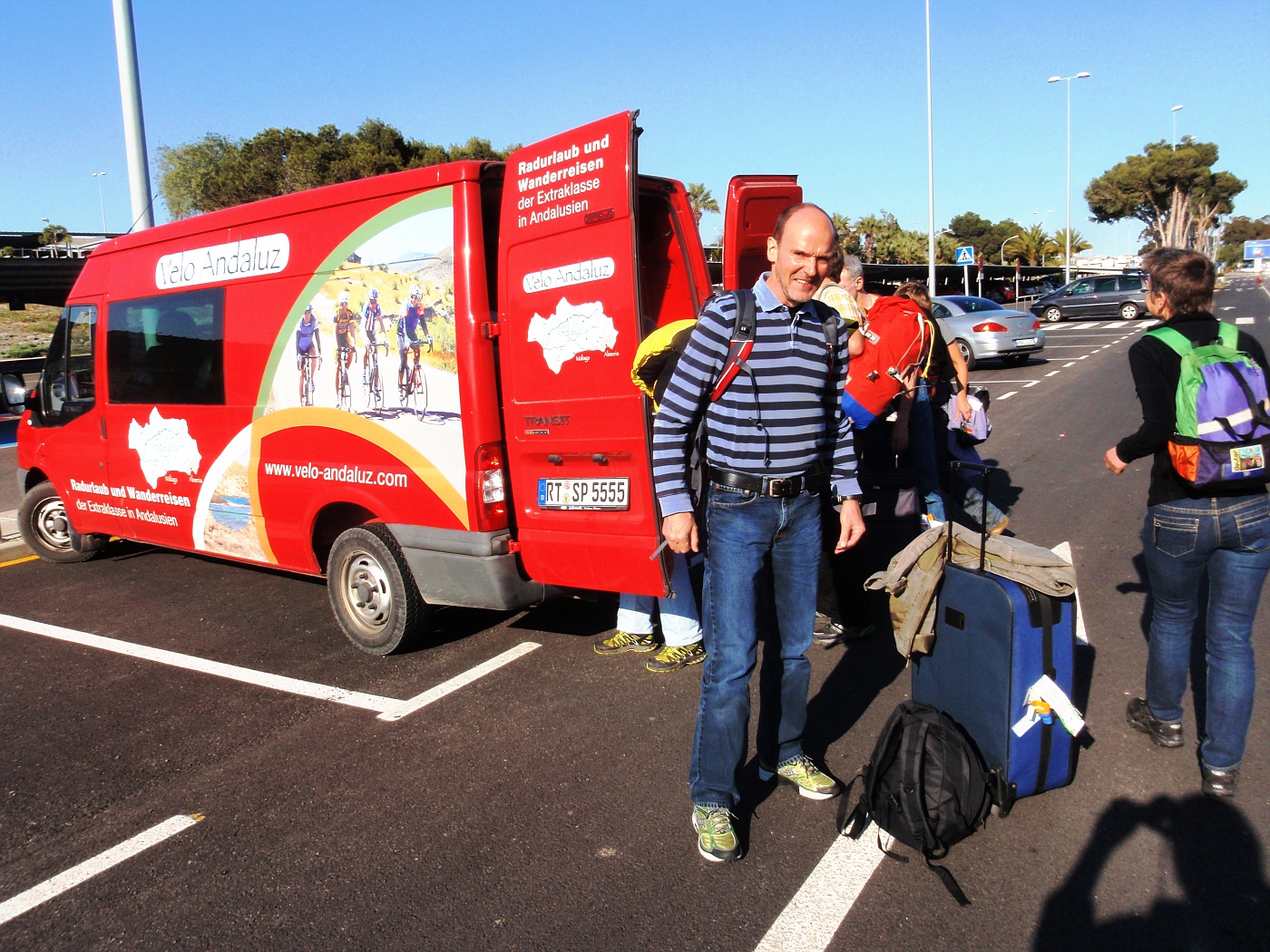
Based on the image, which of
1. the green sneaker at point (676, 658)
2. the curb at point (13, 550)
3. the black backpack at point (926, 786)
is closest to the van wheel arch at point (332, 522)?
the green sneaker at point (676, 658)

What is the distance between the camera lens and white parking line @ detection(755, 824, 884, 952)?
106 inches

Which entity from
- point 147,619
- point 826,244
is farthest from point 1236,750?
point 147,619

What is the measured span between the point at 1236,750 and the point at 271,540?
4.80m

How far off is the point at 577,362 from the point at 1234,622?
263 cm

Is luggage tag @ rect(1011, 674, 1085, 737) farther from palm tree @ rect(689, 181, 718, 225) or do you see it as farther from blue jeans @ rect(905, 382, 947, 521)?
palm tree @ rect(689, 181, 718, 225)

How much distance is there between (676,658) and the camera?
4836 millimetres

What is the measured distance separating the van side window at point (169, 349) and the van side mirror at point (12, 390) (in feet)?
2.60

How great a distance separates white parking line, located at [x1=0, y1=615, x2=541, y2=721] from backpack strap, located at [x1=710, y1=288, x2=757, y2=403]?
2466mm

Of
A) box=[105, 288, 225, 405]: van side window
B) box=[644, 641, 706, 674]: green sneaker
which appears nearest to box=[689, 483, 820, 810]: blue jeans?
box=[644, 641, 706, 674]: green sneaker

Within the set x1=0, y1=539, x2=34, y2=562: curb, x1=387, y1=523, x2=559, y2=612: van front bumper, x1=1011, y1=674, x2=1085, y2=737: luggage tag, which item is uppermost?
x1=387, y1=523, x2=559, y2=612: van front bumper

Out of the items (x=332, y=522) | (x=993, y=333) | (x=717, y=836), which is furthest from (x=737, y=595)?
(x=993, y=333)

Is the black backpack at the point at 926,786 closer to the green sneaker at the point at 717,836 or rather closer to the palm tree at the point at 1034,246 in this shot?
the green sneaker at the point at 717,836

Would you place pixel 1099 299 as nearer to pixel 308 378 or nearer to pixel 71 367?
pixel 71 367

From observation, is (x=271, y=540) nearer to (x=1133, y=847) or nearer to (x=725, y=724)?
(x=725, y=724)
